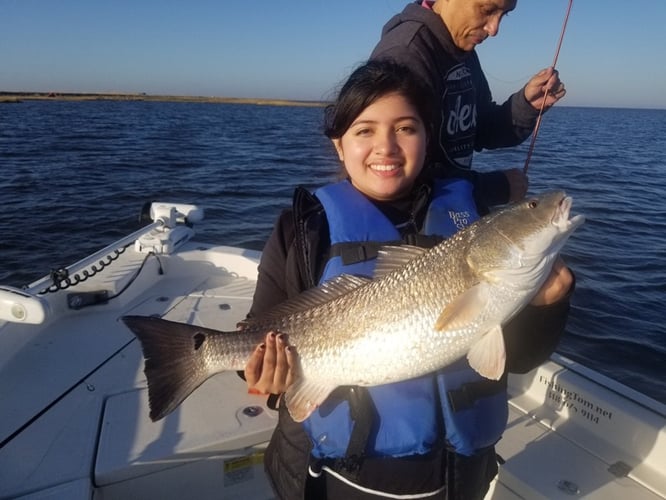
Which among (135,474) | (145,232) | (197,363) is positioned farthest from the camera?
(145,232)

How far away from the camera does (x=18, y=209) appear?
1546 centimetres

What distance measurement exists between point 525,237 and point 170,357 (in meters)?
1.86

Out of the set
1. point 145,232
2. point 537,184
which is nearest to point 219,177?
point 537,184

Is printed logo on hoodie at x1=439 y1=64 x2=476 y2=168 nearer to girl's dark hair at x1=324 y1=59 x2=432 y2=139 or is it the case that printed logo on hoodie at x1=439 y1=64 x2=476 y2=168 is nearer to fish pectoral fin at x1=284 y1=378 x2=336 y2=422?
girl's dark hair at x1=324 y1=59 x2=432 y2=139

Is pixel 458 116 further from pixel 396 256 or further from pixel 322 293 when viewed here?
pixel 322 293

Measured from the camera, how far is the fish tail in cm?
264

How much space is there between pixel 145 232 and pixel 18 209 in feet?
36.8

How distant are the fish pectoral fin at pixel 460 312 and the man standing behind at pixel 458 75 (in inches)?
31.4

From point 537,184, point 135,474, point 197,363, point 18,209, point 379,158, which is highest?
point 379,158

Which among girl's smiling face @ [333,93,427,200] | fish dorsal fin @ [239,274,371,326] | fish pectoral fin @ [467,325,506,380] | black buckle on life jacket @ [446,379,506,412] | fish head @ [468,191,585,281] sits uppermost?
girl's smiling face @ [333,93,427,200]

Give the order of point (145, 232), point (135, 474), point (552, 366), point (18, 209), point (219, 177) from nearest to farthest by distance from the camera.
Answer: point (135, 474)
point (552, 366)
point (145, 232)
point (18, 209)
point (219, 177)

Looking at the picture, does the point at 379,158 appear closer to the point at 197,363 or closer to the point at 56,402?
the point at 197,363

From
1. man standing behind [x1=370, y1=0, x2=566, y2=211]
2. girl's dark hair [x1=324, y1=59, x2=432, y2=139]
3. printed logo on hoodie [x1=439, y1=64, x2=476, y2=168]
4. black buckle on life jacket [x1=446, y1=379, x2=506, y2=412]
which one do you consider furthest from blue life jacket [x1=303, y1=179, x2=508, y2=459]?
printed logo on hoodie [x1=439, y1=64, x2=476, y2=168]

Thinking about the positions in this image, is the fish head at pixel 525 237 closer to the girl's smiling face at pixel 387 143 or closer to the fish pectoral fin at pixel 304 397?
the girl's smiling face at pixel 387 143
